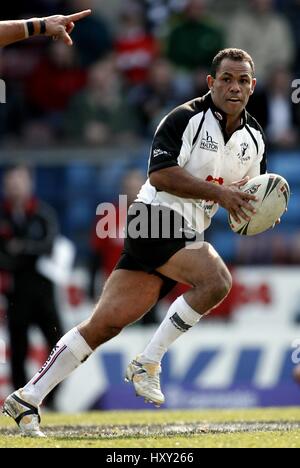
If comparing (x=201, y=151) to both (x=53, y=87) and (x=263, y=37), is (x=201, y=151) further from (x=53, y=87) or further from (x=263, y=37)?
(x=53, y=87)

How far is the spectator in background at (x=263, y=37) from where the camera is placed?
1731 centimetres

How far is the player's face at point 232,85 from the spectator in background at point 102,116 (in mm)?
8143

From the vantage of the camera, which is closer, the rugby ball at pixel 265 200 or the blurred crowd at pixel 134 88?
the rugby ball at pixel 265 200

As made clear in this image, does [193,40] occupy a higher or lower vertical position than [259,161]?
higher

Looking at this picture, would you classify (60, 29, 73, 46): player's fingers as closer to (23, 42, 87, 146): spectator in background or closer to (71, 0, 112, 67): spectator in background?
(23, 42, 87, 146): spectator in background

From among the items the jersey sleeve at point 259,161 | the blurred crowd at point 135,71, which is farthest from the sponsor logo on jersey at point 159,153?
the blurred crowd at point 135,71

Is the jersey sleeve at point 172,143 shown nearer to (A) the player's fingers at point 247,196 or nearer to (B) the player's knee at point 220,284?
(A) the player's fingers at point 247,196

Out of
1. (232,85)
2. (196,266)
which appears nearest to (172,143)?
(232,85)

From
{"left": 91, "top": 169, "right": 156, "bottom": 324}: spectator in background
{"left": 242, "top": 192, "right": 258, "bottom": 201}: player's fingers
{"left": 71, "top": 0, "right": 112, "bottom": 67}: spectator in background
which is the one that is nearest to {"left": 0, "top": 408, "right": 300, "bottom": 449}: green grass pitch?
{"left": 242, "top": 192, "right": 258, "bottom": 201}: player's fingers

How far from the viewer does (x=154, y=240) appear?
8.66 m

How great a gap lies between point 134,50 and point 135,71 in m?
0.34

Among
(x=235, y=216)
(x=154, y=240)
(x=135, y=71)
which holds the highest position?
(x=135, y=71)
